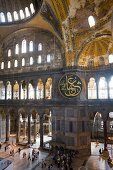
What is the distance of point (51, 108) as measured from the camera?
70.5ft

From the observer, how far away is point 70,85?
20.1 meters

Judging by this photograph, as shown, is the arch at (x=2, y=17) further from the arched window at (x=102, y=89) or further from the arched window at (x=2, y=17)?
the arched window at (x=102, y=89)

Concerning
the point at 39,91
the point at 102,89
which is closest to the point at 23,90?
the point at 39,91

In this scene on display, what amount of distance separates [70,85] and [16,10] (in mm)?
10248

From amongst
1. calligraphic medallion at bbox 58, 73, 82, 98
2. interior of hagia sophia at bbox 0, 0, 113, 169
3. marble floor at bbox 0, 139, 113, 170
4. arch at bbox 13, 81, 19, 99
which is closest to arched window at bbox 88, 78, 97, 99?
interior of hagia sophia at bbox 0, 0, 113, 169

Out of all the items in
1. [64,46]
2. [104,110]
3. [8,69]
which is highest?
[64,46]

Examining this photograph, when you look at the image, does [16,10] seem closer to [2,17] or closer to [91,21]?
[2,17]

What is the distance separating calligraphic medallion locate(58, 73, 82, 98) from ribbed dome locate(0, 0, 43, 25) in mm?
7381

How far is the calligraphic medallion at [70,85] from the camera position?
778 inches

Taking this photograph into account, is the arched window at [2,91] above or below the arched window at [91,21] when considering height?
below

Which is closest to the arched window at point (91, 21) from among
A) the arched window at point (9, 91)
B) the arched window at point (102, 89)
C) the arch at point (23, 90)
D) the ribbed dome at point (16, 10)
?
the arched window at point (102, 89)

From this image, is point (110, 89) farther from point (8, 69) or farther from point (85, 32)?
point (8, 69)

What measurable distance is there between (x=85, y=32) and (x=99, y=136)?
12.9 metres

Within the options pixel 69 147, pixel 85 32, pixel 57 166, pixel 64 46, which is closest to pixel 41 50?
pixel 64 46
